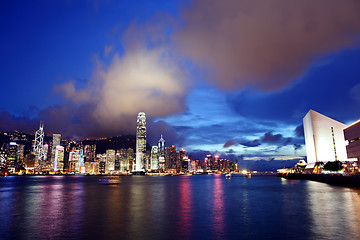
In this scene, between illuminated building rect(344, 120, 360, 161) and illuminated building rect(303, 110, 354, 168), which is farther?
illuminated building rect(303, 110, 354, 168)

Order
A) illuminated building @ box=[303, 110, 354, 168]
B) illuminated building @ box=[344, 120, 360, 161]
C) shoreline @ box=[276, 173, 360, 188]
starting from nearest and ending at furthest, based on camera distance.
→ shoreline @ box=[276, 173, 360, 188], illuminated building @ box=[344, 120, 360, 161], illuminated building @ box=[303, 110, 354, 168]

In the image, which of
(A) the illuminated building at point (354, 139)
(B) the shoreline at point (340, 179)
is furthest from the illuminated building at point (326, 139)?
(B) the shoreline at point (340, 179)

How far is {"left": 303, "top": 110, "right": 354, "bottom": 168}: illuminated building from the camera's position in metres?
148

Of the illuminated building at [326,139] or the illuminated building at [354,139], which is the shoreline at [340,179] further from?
Result: the illuminated building at [326,139]

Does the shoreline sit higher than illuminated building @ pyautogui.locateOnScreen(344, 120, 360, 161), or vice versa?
illuminated building @ pyautogui.locateOnScreen(344, 120, 360, 161)

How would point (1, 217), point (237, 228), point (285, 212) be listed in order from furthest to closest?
1. point (285, 212)
2. point (1, 217)
3. point (237, 228)

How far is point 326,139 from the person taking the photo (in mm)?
149875

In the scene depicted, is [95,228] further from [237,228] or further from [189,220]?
[237,228]

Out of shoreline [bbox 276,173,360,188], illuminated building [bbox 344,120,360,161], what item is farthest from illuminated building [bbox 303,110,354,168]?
shoreline [bbox 276,173,360,188]

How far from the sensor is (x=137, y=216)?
2772cm

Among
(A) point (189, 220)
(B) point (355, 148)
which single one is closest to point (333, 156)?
(B) point (355, 148)

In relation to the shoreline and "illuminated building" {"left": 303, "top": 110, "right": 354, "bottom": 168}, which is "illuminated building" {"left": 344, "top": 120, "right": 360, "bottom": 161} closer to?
the shoreline

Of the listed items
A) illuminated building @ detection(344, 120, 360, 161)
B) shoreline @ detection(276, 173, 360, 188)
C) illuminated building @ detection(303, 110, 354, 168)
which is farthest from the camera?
illuminated building @ detection(303, 110, 354, 168)

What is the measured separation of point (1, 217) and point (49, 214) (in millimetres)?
4470
